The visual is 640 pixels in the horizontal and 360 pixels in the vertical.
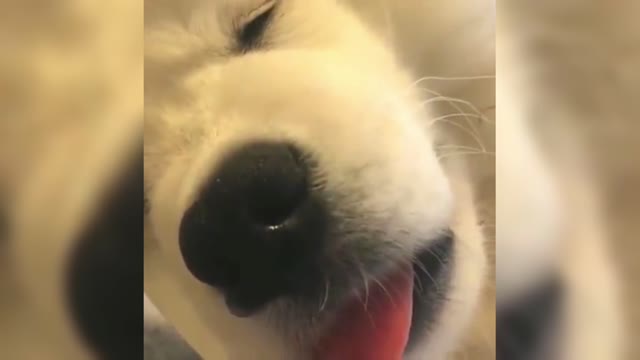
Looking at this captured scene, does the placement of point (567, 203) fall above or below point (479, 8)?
below

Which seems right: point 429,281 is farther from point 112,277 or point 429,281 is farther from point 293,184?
point 112,277

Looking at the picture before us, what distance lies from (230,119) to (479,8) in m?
0.31

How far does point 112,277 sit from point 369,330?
296 mm

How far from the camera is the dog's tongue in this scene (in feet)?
2.85

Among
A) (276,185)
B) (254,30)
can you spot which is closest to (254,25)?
(254,30)

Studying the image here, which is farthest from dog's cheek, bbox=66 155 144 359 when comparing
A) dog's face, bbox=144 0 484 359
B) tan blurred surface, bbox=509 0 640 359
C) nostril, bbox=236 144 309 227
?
tan blurred surface, bbox=509 0 640 359

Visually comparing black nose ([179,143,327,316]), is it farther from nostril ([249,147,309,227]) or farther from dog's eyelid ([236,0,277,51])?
dog's eyelid ([236,0,277,51])

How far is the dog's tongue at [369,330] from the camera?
87 centimetres

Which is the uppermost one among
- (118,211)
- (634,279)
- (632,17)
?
(632,17)

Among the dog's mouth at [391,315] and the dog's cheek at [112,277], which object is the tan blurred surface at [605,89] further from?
the dog's cheek at [112,277]

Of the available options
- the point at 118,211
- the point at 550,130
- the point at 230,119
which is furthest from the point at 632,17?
the point at 118,211

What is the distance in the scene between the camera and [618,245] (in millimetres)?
929

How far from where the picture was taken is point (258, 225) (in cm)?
86

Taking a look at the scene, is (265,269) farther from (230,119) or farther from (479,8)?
(479,8)
